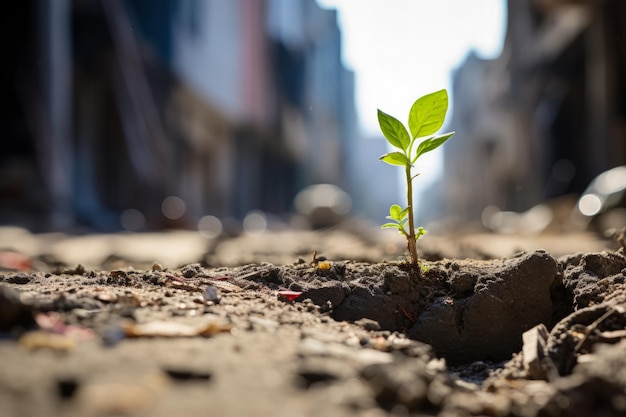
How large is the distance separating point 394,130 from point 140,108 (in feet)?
34.3

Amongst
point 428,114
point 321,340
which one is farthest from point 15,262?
point 321,340

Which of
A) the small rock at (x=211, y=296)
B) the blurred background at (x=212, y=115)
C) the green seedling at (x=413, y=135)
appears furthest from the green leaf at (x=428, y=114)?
the blurred background at (x=212, y=115)

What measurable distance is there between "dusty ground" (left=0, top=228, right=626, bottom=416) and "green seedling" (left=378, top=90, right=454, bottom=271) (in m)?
0.14

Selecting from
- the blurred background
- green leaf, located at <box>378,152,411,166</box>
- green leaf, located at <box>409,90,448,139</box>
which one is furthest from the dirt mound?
the blurred background

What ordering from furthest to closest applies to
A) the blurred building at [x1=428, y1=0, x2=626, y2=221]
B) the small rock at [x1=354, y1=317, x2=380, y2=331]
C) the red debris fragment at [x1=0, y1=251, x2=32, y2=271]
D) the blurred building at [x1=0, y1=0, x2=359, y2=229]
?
1. the blurred building at [x1=428, y1=0, x2=626, y2=221]
2. the blurred building at [x1=0, y1=0, x2=359, y2=229]
3. the red debris fragment at [x1=0, y1=251, x2=32, y2=271]
4. the small rock at [x1=354, y1=317, x2=380, y2=331]

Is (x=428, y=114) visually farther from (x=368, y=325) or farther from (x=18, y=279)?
(x=18, y=279)

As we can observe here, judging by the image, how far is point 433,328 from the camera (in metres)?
1.78

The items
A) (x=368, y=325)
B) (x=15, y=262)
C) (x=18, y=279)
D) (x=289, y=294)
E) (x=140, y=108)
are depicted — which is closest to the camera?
(x=368, y=325)

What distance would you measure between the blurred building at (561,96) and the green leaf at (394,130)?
391 inches

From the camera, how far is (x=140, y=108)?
11.7 m

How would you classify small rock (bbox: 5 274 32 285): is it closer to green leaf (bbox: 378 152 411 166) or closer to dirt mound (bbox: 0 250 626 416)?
dirt mound (bbox: 0 250 626 416)

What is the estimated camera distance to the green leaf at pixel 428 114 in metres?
1.91

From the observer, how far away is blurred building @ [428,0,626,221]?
432 inches

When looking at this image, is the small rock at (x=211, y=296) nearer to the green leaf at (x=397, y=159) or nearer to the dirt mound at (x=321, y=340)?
the dirt mound at (x=321, y=340)
